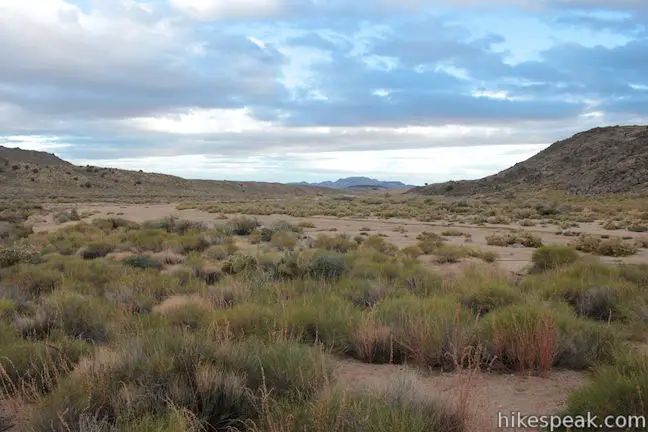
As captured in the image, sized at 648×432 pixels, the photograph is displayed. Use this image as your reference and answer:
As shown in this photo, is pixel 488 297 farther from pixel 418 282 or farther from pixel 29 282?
pixel 29 282

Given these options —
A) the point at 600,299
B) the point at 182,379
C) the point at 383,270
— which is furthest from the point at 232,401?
the point at 383,270

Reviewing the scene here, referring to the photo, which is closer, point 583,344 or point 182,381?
point 182,381

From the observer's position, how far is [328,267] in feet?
42.7

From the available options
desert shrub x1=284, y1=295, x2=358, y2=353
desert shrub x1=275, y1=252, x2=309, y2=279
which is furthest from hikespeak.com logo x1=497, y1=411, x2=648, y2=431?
desert shrub x1=275, y1=252, x2=309, y2=279

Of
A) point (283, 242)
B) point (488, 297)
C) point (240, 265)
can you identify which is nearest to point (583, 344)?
point (488, 297)

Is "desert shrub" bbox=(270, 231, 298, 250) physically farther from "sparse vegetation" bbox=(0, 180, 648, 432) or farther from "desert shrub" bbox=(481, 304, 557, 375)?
"desert shrub" bbox=(481, 304, 557, 375)

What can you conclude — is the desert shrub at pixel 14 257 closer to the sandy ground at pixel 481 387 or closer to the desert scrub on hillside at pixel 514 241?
the sandy ground at pixel 481 387

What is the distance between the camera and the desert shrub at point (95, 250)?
1732 centimetres

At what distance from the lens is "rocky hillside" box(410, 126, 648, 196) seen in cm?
6881

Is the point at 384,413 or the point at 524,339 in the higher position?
the point at 384,413

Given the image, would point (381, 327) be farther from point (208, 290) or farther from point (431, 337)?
point (208, 290)

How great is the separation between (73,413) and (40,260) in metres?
12.0

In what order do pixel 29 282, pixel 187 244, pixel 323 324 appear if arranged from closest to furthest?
pixel 323 324, pixel 29 282, pixel 187 244

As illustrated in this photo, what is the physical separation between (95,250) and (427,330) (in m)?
13.8
